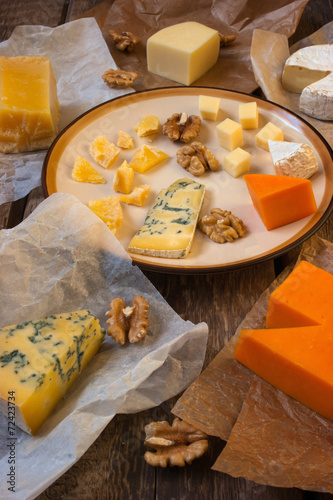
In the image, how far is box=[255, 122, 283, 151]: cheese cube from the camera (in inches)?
63.4

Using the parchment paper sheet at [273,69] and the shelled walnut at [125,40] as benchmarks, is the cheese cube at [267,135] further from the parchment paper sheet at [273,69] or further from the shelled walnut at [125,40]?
the shelled walnut at [125,40]

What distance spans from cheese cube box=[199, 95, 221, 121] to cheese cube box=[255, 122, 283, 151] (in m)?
0.18

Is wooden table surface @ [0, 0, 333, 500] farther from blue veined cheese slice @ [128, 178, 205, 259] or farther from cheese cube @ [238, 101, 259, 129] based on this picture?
cheese cube @ [238, 101, 259, 129]

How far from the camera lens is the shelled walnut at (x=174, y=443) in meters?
0.94

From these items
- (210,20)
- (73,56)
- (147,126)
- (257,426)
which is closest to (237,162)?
(147,126)

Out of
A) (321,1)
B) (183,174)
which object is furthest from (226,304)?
(321,1)

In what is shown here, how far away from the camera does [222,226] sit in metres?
1.32

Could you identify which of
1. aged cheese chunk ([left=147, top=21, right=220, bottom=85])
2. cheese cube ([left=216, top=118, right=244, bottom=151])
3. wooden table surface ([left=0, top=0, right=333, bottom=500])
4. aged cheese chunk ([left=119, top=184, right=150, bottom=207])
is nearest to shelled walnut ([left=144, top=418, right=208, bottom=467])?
wooden table surface ([left=0, top=0, right=333, bottom=500])

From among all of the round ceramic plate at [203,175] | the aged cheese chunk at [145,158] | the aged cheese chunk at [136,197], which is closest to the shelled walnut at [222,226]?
the round ceramic plate at [203,175]

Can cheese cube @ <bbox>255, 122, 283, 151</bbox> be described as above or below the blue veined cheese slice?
above

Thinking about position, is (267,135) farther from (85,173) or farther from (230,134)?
(85,173)

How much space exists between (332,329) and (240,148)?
2.46 feet

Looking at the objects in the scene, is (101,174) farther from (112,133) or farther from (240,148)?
(240,148)

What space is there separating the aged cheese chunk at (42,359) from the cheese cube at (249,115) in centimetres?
90
